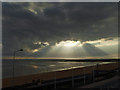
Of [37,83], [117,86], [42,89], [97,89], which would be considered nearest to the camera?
[97,89]

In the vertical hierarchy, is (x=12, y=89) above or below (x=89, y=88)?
below

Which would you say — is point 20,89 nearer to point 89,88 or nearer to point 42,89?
point 42,89

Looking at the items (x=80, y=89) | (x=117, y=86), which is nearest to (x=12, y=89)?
(x=80, y=89)

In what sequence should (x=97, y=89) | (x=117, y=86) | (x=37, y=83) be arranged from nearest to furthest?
(x=97, y=89), (x=117, y=86), (x=37, y=83)

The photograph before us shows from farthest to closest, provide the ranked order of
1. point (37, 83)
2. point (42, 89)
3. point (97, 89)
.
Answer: point (37, 83)
point (42, 89)
point (97, 89)

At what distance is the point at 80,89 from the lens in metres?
12.4

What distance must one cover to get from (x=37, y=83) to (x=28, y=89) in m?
1.46

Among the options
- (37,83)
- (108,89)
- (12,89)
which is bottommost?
(12,89)

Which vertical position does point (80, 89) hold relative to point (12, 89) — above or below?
above

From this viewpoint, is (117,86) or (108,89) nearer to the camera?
(108,89)

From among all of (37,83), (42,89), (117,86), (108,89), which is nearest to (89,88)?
(108,89)

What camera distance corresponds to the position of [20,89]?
18.8 meters

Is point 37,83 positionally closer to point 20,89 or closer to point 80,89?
point 20,89

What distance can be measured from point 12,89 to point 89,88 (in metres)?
12.7
